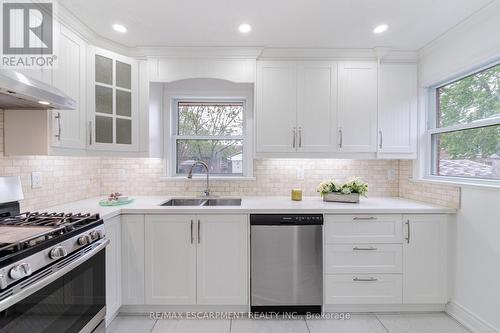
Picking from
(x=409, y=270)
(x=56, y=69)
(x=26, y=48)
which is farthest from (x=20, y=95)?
(x=409, y=270)

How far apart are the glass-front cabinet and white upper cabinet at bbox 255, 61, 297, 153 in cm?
127

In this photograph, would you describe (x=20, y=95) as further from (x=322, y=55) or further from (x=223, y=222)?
(x=322, y=55)

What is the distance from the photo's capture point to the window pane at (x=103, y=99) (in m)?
2.38

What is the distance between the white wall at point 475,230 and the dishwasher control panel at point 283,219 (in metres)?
1.20

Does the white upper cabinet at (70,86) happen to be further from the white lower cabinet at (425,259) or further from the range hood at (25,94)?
the white lower cabinet at (425,259)

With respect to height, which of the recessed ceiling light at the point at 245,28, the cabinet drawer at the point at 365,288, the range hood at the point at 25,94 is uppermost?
the recessed ceiling light at the point at 245,28

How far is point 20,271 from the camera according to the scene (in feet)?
3.67

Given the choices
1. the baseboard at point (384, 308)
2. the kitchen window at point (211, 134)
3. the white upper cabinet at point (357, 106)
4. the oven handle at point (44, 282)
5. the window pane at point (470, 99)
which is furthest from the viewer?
the kitchen window at point (211, 134)

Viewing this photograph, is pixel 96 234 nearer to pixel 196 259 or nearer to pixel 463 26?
pixel 196 259

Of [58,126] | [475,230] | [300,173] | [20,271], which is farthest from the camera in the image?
[300,173]

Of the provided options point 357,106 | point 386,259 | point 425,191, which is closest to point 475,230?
point 425,191

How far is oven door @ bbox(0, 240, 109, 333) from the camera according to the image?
1138mm

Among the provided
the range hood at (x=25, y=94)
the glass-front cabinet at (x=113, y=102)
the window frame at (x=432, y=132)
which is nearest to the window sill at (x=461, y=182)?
the window frame at (x=432, y=132)

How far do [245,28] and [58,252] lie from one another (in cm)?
210
